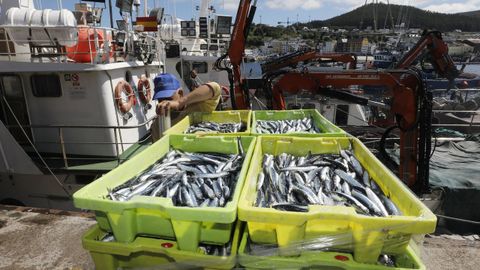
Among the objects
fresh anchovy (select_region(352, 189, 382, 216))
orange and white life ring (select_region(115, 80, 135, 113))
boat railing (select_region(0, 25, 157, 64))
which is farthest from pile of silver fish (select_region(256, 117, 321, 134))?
boat railing (select_region(0, 25, 157, 64))

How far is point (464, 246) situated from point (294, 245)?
3181 mm

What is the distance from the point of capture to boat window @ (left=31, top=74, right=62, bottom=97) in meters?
7.18

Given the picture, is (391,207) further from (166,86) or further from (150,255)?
(166,86)

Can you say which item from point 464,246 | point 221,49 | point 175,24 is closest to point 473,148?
point 464,246

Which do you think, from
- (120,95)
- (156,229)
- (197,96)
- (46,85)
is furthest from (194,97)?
(46,85)

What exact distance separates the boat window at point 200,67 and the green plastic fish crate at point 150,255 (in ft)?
39.9

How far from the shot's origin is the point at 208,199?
7.55ft

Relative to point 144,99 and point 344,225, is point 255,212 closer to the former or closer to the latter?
point 344,225

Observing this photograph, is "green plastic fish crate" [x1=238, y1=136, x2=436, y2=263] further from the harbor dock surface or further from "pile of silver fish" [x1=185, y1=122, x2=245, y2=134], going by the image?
"pile of silver fish" [x1=185, y1=122, x2=245, y2=134]

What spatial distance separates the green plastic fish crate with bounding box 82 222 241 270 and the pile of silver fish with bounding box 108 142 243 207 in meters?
0.30

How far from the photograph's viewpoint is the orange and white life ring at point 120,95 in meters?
7.45

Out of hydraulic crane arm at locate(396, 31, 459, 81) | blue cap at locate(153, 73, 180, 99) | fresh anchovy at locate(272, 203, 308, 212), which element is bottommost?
fresh anchovy at locate(272, 203, 308, 212)

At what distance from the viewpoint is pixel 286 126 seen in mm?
5082

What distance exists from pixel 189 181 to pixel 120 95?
5.64 meters
